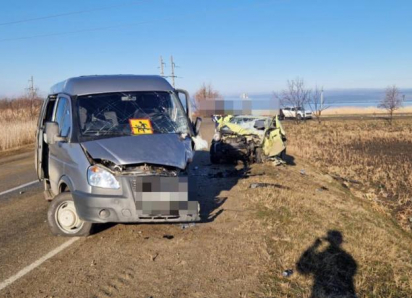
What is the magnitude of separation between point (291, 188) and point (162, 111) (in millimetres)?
4677

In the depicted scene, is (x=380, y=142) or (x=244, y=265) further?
(x=380, y=142)

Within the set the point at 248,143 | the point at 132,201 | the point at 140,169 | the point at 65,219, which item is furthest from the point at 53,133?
the point at 248,143

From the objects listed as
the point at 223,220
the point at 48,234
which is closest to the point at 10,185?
the point at 48,234

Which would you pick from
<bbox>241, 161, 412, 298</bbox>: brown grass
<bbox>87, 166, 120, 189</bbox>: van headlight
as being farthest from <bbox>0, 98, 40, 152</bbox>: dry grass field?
<bbox>87, 166, 120, 189</bbox>: van headlight

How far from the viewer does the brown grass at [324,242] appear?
440 cm

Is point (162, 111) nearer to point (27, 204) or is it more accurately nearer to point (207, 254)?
point (207, 254)

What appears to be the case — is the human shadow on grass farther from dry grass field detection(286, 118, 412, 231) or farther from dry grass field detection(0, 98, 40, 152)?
dry grass field detection(0, 98, 40, 152)

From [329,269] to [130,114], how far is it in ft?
11.5

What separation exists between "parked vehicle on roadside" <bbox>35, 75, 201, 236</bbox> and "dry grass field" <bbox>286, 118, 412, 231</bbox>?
5525 millimetres

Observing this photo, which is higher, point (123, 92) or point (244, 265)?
point (123, 92)

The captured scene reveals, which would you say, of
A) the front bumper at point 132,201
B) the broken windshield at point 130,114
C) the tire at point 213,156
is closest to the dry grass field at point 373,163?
the tire at point 213,156

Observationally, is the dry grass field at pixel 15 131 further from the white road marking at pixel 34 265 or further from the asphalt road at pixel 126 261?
the white road marking at pixel 34 265

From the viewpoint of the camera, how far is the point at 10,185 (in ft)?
31.2

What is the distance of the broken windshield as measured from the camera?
5.53 m
